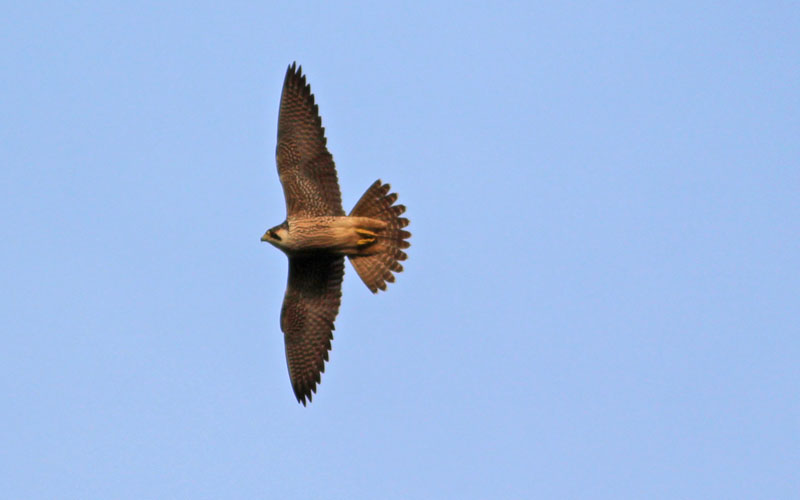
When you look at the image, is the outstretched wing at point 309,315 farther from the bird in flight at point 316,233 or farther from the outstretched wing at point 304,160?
the outstretched wing at point 304,160

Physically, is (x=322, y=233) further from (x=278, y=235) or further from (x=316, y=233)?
(x=278, y=235)

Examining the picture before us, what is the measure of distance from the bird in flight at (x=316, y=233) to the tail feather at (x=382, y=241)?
1 cm

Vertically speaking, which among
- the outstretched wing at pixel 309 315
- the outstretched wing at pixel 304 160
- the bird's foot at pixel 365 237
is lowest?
the outstretched wing at pixel 309 315

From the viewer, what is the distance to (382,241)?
17.0 m

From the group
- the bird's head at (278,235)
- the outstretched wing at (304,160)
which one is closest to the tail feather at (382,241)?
the outstretched wing at (304,160)

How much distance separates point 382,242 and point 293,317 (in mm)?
1908

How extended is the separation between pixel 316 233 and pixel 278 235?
1.75ft

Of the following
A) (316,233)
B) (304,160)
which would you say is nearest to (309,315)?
(316,233)

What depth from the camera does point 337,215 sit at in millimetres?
16828

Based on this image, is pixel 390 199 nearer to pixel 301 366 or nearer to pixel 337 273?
pixel 337 273

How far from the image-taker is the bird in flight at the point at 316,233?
16.7 m

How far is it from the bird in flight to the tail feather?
14 millimetres

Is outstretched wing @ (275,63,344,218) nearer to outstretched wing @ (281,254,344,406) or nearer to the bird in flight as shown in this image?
the bird in flight

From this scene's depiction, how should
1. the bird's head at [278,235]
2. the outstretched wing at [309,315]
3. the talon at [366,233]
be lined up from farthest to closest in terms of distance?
the outstretched wing at [309,315] → the talon at [366,233] → the bird's head at [278,235]
